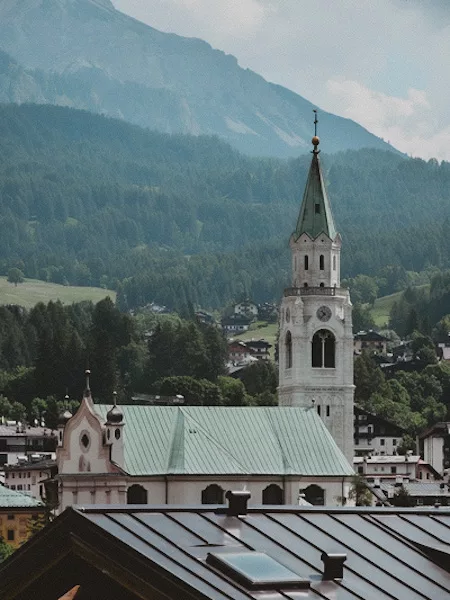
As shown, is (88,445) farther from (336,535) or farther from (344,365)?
(336,535)

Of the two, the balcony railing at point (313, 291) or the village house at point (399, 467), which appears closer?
the balcony railing at point (313, 291)

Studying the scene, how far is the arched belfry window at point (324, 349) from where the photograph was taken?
114 m

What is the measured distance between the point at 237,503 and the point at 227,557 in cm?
137

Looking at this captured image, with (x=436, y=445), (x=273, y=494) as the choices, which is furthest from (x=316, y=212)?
(x=436, y=445)

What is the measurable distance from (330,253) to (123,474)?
28550 millimetres

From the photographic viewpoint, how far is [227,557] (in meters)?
13.6

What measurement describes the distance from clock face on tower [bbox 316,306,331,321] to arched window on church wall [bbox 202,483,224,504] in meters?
23.5

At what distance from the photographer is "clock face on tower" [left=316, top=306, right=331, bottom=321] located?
115 m

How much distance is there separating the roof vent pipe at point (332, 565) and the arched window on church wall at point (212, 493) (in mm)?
78740

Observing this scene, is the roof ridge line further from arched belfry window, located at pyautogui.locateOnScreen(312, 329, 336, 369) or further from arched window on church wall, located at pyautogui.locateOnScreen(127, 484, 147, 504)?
arched belfry window, located at pyautogui.locateOnScreen(312, 329, 336, 369)

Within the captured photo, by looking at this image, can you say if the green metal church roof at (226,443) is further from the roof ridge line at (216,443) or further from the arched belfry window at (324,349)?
the arched belfry window at (324,349)

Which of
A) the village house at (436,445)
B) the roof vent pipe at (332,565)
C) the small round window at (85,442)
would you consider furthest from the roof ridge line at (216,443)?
the village house at (436,445)

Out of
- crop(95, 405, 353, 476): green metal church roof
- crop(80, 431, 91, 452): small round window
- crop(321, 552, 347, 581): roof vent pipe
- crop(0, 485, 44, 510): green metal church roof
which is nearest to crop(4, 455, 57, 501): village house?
crop(0, 485, 44, 510): green metal church roof

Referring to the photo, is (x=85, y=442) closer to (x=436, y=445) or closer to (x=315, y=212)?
(x=315, y=212)
